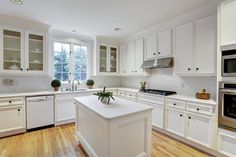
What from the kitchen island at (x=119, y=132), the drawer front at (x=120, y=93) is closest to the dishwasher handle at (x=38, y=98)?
the kitchen island at (x=119, y=132)

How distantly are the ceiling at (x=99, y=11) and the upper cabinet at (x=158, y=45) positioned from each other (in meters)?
0.35

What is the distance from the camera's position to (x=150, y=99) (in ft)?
11.2

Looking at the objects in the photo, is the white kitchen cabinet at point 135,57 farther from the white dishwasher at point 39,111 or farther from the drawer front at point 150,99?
the white dishwasher at point 39,111

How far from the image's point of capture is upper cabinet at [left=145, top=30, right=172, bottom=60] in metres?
3.24

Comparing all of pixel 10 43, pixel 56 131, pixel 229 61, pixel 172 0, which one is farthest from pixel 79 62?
pixel 229 61

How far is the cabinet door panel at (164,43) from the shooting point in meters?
3.23

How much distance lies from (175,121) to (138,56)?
2156mm

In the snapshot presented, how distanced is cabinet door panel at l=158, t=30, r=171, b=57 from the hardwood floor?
6.39ft

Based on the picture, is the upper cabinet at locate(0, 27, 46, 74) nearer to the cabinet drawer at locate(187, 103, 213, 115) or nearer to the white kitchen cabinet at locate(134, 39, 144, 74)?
the white kitchen cabinet at locate(134, 39, 144, 74)

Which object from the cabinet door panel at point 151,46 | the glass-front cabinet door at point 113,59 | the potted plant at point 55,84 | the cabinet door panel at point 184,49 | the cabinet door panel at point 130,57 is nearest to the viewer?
the cabinet door panel at point 184,49

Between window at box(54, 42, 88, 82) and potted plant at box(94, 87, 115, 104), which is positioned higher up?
window at box(54, 42, 88, 82)

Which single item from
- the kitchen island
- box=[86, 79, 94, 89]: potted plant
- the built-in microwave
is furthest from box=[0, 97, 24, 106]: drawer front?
the built-in microwave

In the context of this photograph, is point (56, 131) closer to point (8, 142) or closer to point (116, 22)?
point (8, 142)

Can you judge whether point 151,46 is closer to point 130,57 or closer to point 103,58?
point 130,57
